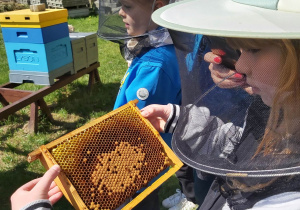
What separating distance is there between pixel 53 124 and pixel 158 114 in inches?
107

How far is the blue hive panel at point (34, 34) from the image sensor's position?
3320mm

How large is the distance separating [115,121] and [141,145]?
15 centimetres

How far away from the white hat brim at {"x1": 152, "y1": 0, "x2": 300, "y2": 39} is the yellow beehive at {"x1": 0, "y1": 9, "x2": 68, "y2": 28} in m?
2.57

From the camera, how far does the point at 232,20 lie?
80 centimetres

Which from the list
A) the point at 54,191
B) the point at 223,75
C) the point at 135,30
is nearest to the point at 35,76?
the point at 135,30

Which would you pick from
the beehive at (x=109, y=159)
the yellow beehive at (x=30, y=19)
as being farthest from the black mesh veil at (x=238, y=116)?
Result: the yellow beehive at (x=30, y=19)

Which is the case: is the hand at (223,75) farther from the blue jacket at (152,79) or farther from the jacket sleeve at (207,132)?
the blue jacket at (152,79)

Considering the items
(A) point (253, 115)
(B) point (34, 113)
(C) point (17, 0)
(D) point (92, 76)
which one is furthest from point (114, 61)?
(C) point (17, 0)

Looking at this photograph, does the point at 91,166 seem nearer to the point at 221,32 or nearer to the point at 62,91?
the point at 221,32

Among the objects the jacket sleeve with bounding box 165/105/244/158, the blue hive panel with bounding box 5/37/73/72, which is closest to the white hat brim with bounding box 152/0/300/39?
the jacket sleeve with bounding box 165/105/244/158

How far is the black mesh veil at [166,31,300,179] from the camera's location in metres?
0.90

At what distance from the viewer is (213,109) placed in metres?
1.14

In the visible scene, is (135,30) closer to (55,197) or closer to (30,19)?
(55,197)

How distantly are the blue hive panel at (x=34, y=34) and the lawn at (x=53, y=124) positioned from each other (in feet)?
3.37
